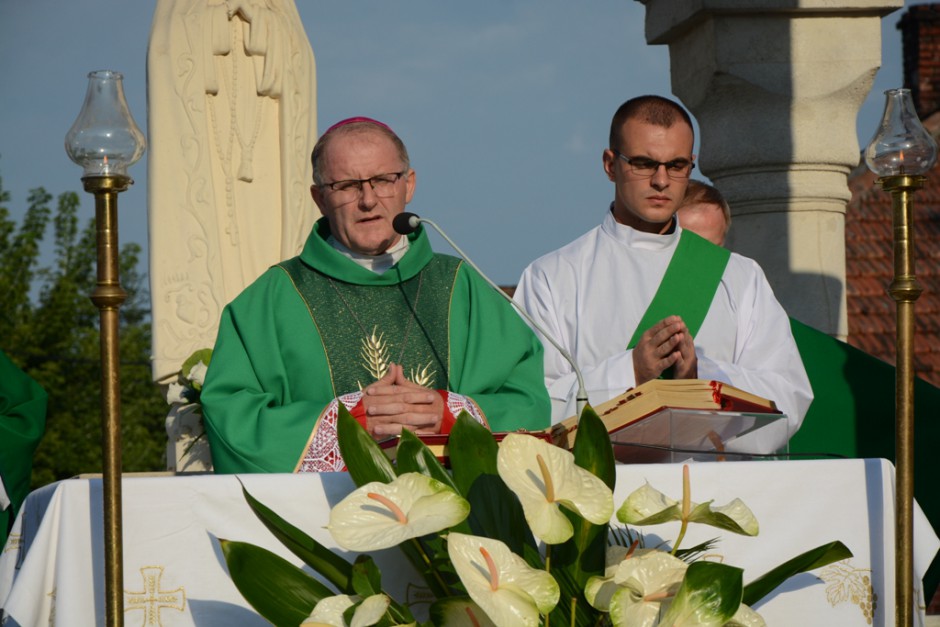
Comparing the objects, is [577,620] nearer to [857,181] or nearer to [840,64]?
[840,64]

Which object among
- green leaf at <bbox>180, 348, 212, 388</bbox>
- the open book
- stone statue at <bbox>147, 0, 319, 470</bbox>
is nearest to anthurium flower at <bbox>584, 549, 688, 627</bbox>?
the open book

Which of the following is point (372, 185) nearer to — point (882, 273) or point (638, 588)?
point (638, 588)

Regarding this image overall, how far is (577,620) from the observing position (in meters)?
2.52

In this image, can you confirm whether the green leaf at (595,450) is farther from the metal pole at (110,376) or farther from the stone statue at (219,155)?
the stone statue at (219,155)

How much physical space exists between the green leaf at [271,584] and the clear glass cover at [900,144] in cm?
161

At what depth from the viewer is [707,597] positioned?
234cm

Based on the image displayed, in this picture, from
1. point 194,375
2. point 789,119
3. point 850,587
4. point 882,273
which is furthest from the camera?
point 882,273

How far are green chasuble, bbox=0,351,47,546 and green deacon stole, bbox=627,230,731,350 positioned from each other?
2471mm

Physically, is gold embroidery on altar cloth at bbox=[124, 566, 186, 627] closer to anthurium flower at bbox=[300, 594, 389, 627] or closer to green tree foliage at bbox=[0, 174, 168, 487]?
anthurium flower at bbox=[300, 594, 389, 627]

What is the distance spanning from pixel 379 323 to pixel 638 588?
1921 millimetres

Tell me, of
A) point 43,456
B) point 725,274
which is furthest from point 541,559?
point 43,456

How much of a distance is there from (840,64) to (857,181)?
832 cm

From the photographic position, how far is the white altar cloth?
2.81 metres

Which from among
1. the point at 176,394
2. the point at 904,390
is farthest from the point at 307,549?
the point at 176,394
